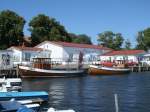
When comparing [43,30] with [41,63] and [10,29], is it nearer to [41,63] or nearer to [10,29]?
[10,29]

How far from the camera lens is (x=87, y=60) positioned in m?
92.1

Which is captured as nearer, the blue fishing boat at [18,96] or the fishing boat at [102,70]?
the blue fishing boat at [18,96]

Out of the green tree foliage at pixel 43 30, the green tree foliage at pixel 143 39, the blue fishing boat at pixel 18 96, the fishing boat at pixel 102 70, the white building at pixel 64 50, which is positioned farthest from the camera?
the green tree foliage at pixel 143 39

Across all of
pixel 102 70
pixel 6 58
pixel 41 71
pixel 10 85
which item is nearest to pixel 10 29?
pixel 6 58

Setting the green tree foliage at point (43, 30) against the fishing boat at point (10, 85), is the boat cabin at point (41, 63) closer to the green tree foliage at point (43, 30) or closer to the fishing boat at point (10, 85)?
the fishing boat at point (10, 85)

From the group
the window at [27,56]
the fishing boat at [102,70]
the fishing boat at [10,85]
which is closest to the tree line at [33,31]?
the window at [27,56]

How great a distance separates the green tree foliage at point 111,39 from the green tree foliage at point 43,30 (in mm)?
37625

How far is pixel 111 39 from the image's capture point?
139 meters

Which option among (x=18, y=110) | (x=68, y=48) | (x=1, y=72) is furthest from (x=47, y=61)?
(x=18, y=110)

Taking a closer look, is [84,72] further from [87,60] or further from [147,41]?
[147,41]

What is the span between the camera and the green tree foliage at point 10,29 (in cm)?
8988

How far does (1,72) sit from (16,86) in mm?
26308

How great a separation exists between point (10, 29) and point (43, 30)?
1229 centimetres

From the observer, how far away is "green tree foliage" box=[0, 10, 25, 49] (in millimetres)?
89875
